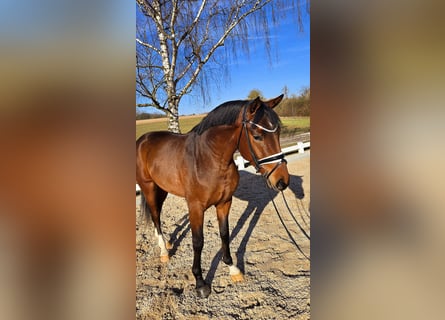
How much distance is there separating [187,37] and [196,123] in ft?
1.72

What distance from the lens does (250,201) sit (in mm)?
2852

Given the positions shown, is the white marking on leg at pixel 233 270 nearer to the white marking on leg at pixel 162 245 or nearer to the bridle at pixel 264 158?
the white marking on leg at pixel 162 245

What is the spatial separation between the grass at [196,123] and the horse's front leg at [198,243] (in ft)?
2.03

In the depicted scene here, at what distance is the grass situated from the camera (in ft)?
4.56

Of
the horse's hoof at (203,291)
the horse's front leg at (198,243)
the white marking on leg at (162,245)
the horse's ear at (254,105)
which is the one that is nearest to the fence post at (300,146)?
the horse's ear at (254,105)

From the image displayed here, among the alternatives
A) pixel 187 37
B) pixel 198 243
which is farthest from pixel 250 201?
pixel 187 37

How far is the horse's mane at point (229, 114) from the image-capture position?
1397 mm
